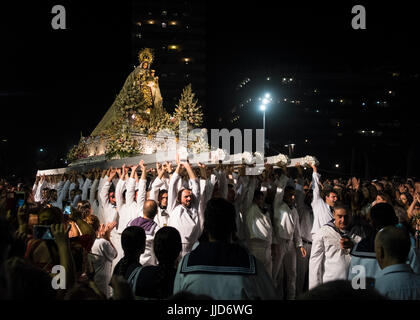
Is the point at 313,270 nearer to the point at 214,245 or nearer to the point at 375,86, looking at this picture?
the point at 214,245

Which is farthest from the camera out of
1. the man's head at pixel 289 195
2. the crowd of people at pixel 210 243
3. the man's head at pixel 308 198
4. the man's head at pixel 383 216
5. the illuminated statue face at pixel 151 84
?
the illuminated statue face at pixel 151 84

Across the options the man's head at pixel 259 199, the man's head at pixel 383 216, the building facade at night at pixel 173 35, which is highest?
the building facade at night at pixel 173 35

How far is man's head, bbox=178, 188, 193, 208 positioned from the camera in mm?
6793

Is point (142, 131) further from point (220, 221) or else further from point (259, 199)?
point (220, 221)

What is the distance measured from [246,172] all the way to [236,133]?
3730 millimetres

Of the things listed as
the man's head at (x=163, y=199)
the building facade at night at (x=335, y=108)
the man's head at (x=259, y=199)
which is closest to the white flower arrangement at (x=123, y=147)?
the man's head at (x=163, y=199)

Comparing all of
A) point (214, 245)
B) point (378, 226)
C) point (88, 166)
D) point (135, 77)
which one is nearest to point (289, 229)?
point (378, 226)

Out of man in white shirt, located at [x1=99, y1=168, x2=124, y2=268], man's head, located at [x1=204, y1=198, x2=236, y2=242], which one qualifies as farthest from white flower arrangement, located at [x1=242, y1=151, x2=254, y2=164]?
man's head, located at [x1=204, y1=198, x2=236, y2=242]

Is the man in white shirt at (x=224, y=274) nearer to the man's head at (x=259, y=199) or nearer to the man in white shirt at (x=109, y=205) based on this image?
the man's head at (x=259, y=199)

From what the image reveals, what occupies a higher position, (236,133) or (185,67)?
(185,67)

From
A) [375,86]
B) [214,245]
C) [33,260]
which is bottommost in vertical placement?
[33,260]

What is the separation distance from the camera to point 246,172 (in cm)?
795

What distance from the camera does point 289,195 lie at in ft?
26.9

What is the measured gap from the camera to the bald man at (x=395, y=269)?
9.39ft
